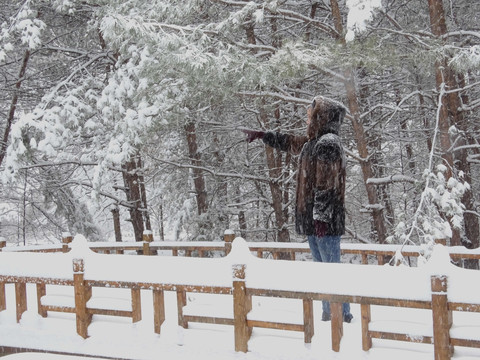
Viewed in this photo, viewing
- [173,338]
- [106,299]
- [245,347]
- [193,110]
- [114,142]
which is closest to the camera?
[245,347]

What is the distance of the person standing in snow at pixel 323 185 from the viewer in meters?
4.94

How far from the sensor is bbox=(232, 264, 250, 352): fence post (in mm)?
4488

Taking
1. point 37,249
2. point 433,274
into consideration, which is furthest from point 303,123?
point 433,274

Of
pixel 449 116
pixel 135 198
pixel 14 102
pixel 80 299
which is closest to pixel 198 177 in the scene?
pixel 135 198

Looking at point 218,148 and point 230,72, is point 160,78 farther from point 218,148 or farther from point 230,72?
point 218,148

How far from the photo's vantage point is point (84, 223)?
1620cm

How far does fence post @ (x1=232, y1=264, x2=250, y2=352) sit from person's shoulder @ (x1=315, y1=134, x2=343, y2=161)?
1.34 m

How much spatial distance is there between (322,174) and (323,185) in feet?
0.35

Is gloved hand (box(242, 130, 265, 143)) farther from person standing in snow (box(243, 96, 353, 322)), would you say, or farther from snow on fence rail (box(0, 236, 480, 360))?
snow on fence rail (box(0, 236, 480, 360))

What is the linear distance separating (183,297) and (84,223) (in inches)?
471

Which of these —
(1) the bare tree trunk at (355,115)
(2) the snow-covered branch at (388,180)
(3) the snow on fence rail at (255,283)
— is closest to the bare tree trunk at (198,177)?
(1) the bare tree trunk at (355,115)

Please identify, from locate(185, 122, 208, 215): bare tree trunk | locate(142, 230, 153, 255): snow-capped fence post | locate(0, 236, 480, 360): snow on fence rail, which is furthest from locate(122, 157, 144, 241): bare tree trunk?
locate(0, 236, 480, 360): snow on fence rail

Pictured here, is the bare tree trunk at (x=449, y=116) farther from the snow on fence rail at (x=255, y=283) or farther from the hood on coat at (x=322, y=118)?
the snow on fence rail at (x=255, y=283)

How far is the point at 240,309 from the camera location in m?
4.49
